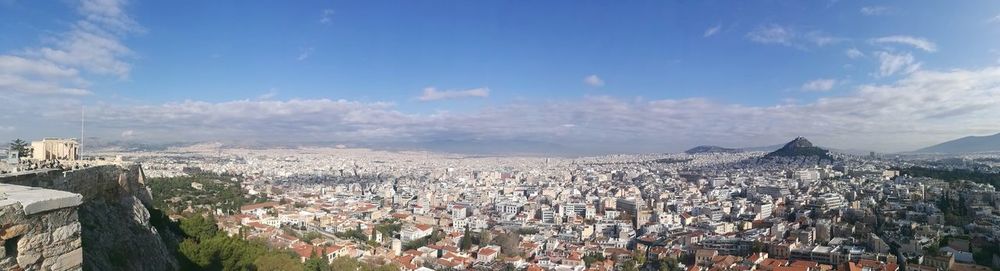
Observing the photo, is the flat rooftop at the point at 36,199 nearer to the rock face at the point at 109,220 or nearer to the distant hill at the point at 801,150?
the rock face at the point at 109,220

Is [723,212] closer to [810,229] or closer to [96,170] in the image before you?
[810,229]

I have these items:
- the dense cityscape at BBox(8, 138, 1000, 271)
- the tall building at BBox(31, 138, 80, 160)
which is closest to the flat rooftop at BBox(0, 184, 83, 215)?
the dense cityscape at BBox(8, 138, 1000, 271)

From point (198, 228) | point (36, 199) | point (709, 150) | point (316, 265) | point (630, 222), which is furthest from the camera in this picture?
point (709, 150)

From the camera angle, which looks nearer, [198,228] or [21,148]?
[198,228]

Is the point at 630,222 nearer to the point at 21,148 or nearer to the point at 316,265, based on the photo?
the point at 316,265

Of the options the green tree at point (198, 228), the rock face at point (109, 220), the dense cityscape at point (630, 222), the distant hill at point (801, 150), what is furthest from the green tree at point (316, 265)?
the distant hill at point (801, 150)

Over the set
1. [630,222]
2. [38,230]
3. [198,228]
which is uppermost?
[38,230]

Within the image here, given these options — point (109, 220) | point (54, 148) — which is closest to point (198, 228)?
point (109, 220)

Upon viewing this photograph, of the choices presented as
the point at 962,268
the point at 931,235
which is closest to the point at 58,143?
the point at 962,268
